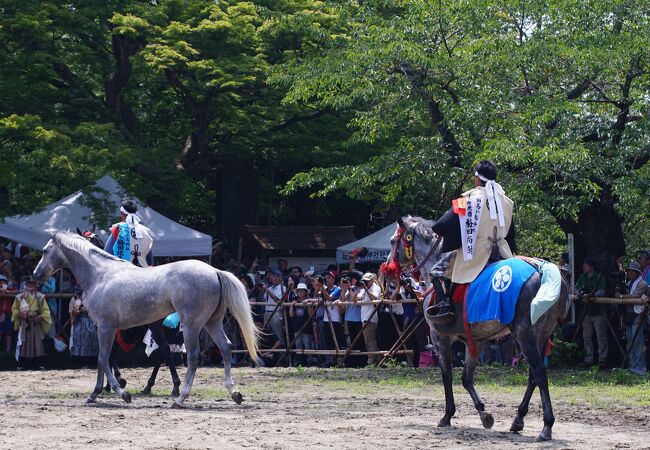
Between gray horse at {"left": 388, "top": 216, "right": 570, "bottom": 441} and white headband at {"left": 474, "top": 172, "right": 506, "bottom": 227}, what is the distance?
77 centimetres

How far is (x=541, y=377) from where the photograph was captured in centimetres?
1004

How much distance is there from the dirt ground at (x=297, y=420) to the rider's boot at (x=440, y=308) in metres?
1.11

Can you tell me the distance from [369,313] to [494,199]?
31.8 ft

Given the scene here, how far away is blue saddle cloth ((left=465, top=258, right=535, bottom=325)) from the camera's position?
1021cm

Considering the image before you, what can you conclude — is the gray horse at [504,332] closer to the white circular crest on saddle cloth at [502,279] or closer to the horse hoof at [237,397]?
the white circular crest on saddle cloth at [502,279]

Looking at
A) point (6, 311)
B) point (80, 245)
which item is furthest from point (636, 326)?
point (6, 311)

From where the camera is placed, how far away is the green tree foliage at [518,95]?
56.7ft

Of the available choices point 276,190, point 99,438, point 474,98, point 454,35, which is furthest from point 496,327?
point 276,190

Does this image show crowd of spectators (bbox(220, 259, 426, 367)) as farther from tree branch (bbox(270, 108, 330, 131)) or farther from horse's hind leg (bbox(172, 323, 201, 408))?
horse's hind leg (bbox(172, 323, 201, 408))

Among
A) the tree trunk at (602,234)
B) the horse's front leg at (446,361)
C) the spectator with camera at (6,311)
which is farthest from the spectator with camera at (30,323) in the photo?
→ the horse's front leg at (446,361)

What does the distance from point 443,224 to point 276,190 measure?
20687mm

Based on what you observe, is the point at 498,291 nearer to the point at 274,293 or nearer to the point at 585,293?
the point at 585,293

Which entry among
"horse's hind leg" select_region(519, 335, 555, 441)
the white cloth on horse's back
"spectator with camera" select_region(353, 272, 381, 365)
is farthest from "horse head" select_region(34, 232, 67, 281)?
"spectator with camera" select_region(353, 272, 381, 365)

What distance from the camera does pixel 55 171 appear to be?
71.8ft
